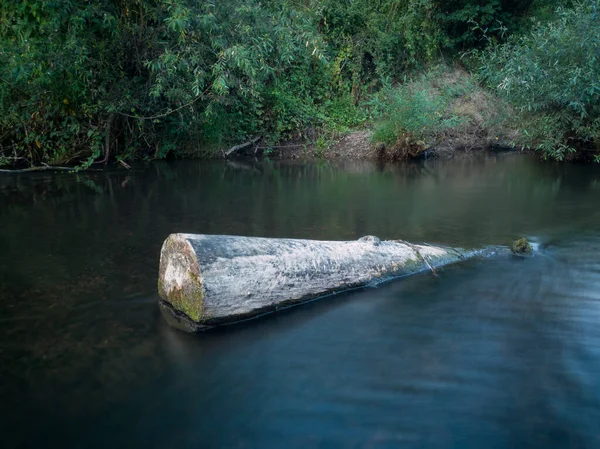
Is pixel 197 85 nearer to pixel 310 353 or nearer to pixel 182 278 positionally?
pixel 182 278

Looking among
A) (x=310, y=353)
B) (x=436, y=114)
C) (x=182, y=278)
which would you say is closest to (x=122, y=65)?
(x=436, y=114)

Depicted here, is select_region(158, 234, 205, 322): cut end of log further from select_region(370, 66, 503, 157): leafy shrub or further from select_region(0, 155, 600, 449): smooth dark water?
select_region(370, 66, 503, 157): leafy shrub

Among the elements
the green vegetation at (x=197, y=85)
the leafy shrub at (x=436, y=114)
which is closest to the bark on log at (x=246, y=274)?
the green vegetation at (x=197, y=85)

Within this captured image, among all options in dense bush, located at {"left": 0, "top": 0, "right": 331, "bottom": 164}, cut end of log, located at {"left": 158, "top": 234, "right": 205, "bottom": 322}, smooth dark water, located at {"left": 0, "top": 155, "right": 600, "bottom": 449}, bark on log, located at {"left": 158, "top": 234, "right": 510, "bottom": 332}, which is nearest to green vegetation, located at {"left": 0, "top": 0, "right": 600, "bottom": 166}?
dense bush, located at {"left": 0, "top": 0, "right": 331, "bottom": 164}

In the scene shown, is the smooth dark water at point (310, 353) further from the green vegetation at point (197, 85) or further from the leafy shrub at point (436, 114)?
the leafy shrub at point (436, 114)

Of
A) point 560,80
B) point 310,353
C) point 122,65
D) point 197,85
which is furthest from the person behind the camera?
point 122,65

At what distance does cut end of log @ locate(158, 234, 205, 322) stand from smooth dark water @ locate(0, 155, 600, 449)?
27 cm

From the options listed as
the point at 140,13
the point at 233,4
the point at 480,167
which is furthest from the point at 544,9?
the point at 140,13

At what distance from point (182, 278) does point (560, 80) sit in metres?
11.9

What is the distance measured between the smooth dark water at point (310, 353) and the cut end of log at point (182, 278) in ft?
0.88

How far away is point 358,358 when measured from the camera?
13.8 ft

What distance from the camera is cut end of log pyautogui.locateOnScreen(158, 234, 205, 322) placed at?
446 centimetres

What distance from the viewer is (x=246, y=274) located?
4641mm

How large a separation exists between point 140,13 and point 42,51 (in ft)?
8.02
